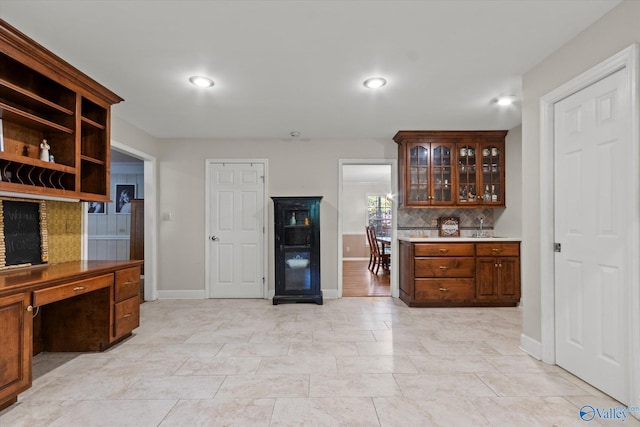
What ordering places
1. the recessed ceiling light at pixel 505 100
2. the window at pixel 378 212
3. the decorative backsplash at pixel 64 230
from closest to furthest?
the decorative backsplash at pixel 64 230 → the recessed ceiling light at pixel 505 100 → the window at pixel 378 212

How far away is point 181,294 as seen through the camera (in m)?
4.84

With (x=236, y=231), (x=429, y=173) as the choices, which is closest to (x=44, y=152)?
(x=236, y=231)

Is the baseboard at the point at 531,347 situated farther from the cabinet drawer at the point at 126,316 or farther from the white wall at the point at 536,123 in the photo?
the cabinet drawer at the point at 126,316

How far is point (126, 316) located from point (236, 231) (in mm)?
2028

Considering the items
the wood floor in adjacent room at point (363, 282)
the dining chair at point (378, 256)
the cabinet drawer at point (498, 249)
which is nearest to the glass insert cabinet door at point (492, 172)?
the cabinet drawer at point (498, 249)

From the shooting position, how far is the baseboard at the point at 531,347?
263 centimetres

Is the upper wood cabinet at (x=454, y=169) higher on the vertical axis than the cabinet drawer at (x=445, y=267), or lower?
higher

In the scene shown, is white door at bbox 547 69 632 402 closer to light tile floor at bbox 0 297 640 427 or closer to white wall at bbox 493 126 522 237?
light tile floor at bbox 0 297 640 427

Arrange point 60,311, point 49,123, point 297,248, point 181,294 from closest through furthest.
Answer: point 49,123 < point 60,311 < point 297,248 < point 181,294

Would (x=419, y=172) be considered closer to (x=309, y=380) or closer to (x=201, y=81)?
(x=201, y=81)

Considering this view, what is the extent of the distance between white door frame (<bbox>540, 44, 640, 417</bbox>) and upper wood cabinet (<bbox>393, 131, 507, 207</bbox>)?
6.68 ft

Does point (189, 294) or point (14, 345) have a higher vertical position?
point (14, 345)

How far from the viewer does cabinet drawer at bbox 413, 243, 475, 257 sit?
4234 mm

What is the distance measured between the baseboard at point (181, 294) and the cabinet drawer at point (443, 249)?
10.2 ft
